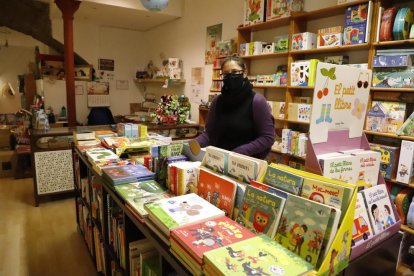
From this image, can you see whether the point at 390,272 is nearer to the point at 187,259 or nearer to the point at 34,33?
the point at 187,259

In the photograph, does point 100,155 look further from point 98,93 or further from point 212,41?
point 98,93

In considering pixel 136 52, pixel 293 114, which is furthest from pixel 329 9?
pixel 136 52

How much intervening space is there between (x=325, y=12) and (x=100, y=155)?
9.00 feet

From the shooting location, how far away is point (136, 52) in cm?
718

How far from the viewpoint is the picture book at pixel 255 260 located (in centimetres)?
81

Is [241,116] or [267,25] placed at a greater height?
[267,25]

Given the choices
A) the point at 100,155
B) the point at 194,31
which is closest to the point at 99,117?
the point at 194,31

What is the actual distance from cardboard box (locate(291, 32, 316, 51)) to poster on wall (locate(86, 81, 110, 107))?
471cm

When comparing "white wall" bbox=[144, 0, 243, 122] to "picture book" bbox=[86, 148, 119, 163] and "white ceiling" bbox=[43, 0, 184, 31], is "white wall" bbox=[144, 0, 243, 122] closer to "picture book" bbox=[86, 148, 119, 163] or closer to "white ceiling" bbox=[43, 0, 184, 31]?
"white ceiling" bbox=[43, 0, 184, 31]

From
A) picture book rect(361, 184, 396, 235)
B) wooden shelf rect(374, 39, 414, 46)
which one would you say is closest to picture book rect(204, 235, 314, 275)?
picture book rect(361, 184, 396, 235)

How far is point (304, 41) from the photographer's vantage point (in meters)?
3.29

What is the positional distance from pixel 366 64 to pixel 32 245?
370 centimetres

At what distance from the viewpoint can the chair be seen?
20.4 feet

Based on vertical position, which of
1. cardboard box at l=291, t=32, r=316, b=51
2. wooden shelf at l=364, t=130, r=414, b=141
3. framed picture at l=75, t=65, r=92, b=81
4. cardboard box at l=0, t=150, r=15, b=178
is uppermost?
cardboard box at l=291, t=32, r=316, b=51
